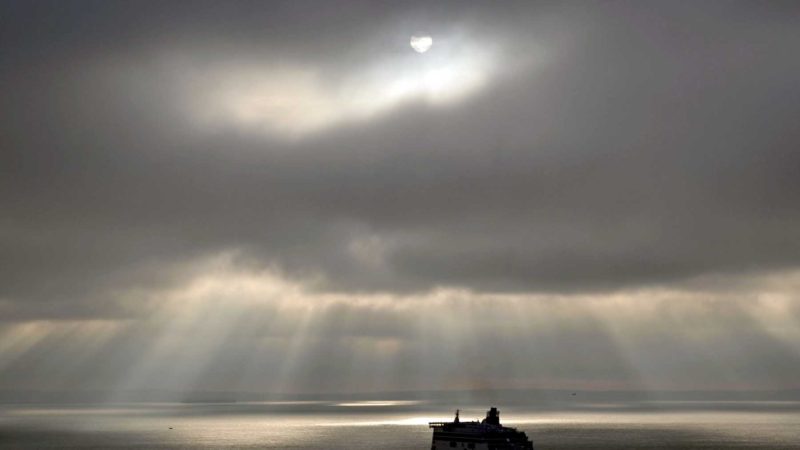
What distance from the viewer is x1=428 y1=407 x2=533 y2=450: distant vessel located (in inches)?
5359

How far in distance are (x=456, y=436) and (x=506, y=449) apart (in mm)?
9241

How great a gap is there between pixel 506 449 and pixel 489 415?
11.2 m

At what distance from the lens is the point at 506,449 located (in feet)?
446

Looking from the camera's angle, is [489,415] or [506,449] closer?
[506,449]

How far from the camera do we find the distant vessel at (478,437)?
447 feet

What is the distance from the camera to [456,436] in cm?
13938

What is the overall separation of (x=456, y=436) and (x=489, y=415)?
10007 millimetres

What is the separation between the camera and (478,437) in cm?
13712

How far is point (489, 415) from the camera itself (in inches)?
5768
